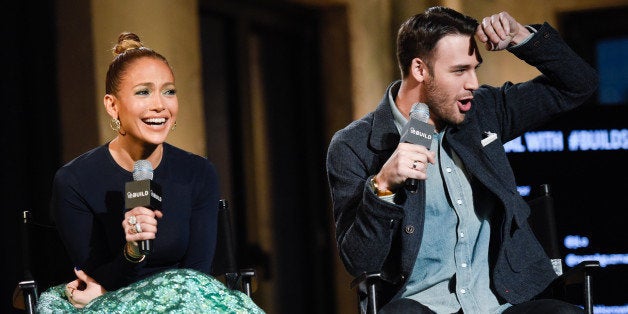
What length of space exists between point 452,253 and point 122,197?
1.02m

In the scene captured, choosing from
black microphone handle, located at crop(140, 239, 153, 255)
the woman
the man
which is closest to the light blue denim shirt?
the man

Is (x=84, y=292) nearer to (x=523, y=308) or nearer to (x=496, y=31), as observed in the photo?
(x=523, y=308)

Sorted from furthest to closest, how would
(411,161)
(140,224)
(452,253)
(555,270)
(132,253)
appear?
1. (555,270)
2. (452,253)
3. (132,253)
4. (411,161)
5. (140,224)

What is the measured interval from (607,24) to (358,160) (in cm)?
419

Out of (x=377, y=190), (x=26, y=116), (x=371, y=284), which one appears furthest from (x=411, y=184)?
(x=26, y=116)

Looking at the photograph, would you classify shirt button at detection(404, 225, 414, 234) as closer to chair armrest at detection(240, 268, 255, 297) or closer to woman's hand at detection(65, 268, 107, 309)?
chair armrest at detection(240, 268, 255, 297)

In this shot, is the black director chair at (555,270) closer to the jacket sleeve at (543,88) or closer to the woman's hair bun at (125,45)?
the jacket sleeve at (543,88)

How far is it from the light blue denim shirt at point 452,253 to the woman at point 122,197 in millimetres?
688

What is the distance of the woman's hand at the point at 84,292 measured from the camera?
3.12m

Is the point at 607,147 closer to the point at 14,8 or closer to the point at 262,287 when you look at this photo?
the point at 262,287

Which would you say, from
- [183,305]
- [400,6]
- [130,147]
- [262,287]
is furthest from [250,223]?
[183,305]

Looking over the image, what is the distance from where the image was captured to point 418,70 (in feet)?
11.2

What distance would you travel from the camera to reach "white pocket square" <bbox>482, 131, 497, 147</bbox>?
3342 millimetres

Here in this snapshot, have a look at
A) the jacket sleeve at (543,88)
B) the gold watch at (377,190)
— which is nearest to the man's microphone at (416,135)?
the gold watch at (377,190)
